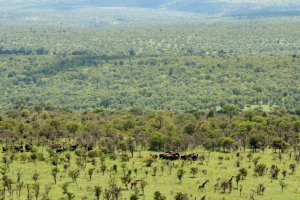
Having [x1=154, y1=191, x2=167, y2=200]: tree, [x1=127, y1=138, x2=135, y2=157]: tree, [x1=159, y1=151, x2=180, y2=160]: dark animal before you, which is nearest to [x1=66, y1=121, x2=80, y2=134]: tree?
[x1=127, y1=138, x2=135, y2=157]: tree

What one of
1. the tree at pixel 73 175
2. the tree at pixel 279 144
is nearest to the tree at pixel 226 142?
the tree at pixel 279 144

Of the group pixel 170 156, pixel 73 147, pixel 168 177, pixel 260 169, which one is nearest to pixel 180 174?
pixel 168 177

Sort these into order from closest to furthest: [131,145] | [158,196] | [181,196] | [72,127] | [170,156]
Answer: [158,196] < [181,196] < [170,156] < [131,145] < [72,127]

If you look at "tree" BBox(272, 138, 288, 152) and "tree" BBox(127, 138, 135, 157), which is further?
"tree" BBox(272, 138, 288, 152)

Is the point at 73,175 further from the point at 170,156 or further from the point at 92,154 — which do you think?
the point at 170,156

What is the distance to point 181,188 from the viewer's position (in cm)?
7044

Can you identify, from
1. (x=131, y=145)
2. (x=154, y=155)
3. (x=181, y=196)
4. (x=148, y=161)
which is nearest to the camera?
(x=181, y=196)

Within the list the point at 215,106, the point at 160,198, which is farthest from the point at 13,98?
the point at 160,198

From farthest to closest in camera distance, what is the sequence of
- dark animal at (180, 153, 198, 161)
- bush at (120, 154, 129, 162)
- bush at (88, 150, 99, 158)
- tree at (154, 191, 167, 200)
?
bush at (88, 150, 99, 158) → dark animal at (180, 153, 198, 161) → bush at (120, 154, 129, 162) → tree at (154, 191, 167, 200)

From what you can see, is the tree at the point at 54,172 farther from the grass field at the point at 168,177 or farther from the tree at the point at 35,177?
the tree at the point at 35,177

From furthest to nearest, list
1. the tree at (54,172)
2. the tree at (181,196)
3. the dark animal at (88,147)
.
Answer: the dark animal at (88,147) < the tree at (54,172) < the tree at (181,196)

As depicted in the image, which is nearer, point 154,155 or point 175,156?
point 175,156

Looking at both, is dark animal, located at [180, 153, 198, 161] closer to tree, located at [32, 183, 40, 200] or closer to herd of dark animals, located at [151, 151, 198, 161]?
herd of dark animals, located at [151, 151, 198, 161]

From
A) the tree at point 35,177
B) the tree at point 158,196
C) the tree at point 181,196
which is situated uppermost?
the tree at point 158,196
